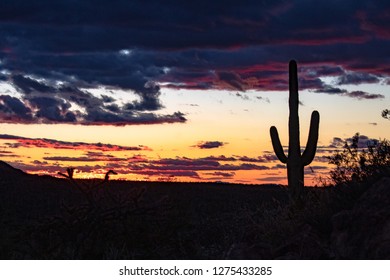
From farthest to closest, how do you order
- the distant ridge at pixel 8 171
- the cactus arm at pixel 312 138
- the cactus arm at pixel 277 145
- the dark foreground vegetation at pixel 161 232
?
the distant ridge at pixel 8 171
the cactus arm at pixel 277 145
the cactus arm at pixel 312 138
the dark foreground vegetation at pixel 161 232

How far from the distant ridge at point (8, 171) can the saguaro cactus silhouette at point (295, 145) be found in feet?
38.6

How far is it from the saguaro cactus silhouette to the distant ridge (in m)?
11.8

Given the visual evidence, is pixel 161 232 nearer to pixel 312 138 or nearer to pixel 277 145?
pixel 312 138

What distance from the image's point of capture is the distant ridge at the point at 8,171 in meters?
23.5

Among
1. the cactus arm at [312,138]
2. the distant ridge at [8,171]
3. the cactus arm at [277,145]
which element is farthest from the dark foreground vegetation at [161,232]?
the distant ridge at [8,171]

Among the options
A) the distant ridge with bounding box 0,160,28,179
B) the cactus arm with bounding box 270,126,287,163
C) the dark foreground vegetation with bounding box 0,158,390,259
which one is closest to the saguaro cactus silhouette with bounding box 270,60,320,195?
the cactus arm with bounding box 270,126,287,163

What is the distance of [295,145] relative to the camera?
587 inches

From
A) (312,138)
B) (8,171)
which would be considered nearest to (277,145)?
(312,138)

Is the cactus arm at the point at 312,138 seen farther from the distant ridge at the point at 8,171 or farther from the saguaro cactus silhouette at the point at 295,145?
the distant ridge at the point at 8,171
